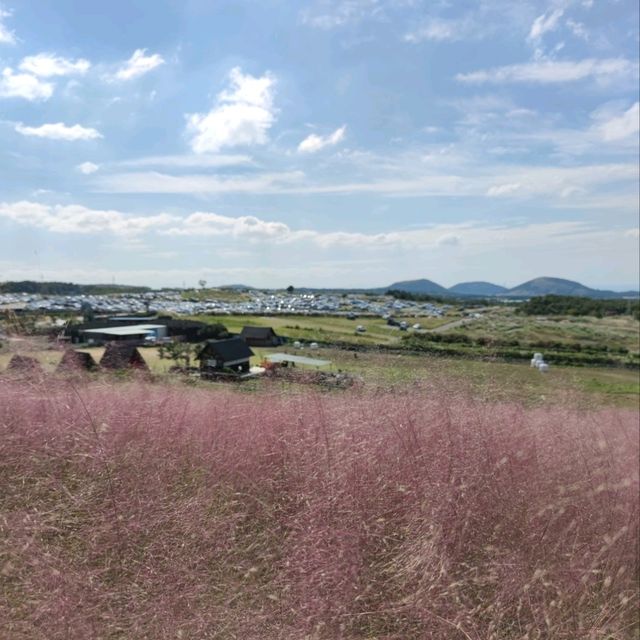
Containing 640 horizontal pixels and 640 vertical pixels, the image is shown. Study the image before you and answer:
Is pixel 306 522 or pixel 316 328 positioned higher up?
pixel 306 522

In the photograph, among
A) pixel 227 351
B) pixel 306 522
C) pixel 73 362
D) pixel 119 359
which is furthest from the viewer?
pixel 227 351

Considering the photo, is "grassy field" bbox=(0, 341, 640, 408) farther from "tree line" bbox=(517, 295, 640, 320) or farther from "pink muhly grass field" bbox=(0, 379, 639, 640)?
"tree line" bbox=(517, 295, 640, 320)

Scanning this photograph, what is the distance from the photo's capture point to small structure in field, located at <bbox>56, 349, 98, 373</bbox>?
4.25 metres

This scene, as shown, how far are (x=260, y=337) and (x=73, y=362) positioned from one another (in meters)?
20.7

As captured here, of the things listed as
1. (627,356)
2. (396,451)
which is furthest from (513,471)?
(627,356)

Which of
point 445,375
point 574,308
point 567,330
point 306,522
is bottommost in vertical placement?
point 567,330

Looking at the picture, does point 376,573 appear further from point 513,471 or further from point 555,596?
point 513,471

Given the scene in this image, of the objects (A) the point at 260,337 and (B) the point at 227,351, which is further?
(A) the point at 260,337

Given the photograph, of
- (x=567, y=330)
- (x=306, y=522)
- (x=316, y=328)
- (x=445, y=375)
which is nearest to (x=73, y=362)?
(x=306, y=522)

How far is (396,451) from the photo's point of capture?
3.25 m

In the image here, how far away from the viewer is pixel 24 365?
157 inches

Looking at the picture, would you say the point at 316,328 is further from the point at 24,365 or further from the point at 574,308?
the point at 574,308

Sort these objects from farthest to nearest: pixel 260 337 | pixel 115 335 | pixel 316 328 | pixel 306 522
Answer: pixel 316 328 → pixel 260 337 → pixel 115 335 → pixel 306 522

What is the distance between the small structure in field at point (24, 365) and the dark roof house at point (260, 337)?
17749 millimetres
